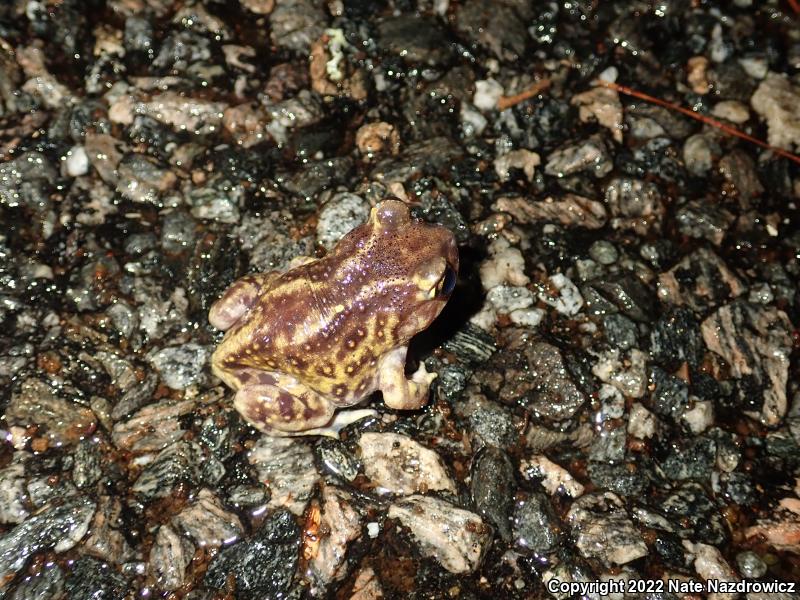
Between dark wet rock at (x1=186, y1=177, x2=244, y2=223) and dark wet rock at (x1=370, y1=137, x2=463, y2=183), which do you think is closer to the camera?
dark wet rock at (x1=186, y1=177, x2=244, y2=223)

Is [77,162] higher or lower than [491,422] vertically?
higher

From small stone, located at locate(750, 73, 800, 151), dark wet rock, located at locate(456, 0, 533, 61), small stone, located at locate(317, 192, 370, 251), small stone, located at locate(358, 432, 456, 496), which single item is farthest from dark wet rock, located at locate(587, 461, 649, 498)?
dark wet rock, located at locate(456, 0, 533, 61)

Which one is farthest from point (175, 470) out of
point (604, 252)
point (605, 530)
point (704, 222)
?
point (704, 222)

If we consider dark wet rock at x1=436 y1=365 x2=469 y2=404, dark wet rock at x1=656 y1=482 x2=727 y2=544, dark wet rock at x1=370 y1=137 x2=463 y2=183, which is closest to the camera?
dark wet rock at x1=656 y1=482 x2=727 y2=544

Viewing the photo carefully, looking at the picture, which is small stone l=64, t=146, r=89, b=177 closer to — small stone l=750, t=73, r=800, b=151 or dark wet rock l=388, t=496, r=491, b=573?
dark wet rock l=388, t=496, r=491, b=573

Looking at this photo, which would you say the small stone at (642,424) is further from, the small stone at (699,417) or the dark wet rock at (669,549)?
the dark wet rock at (669,549)

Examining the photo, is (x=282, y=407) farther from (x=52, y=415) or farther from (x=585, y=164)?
(x=585, y=164)

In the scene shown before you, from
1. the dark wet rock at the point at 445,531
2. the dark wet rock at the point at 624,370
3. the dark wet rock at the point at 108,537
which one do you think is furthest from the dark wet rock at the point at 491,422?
the dark wet rock at the point at 108,537
